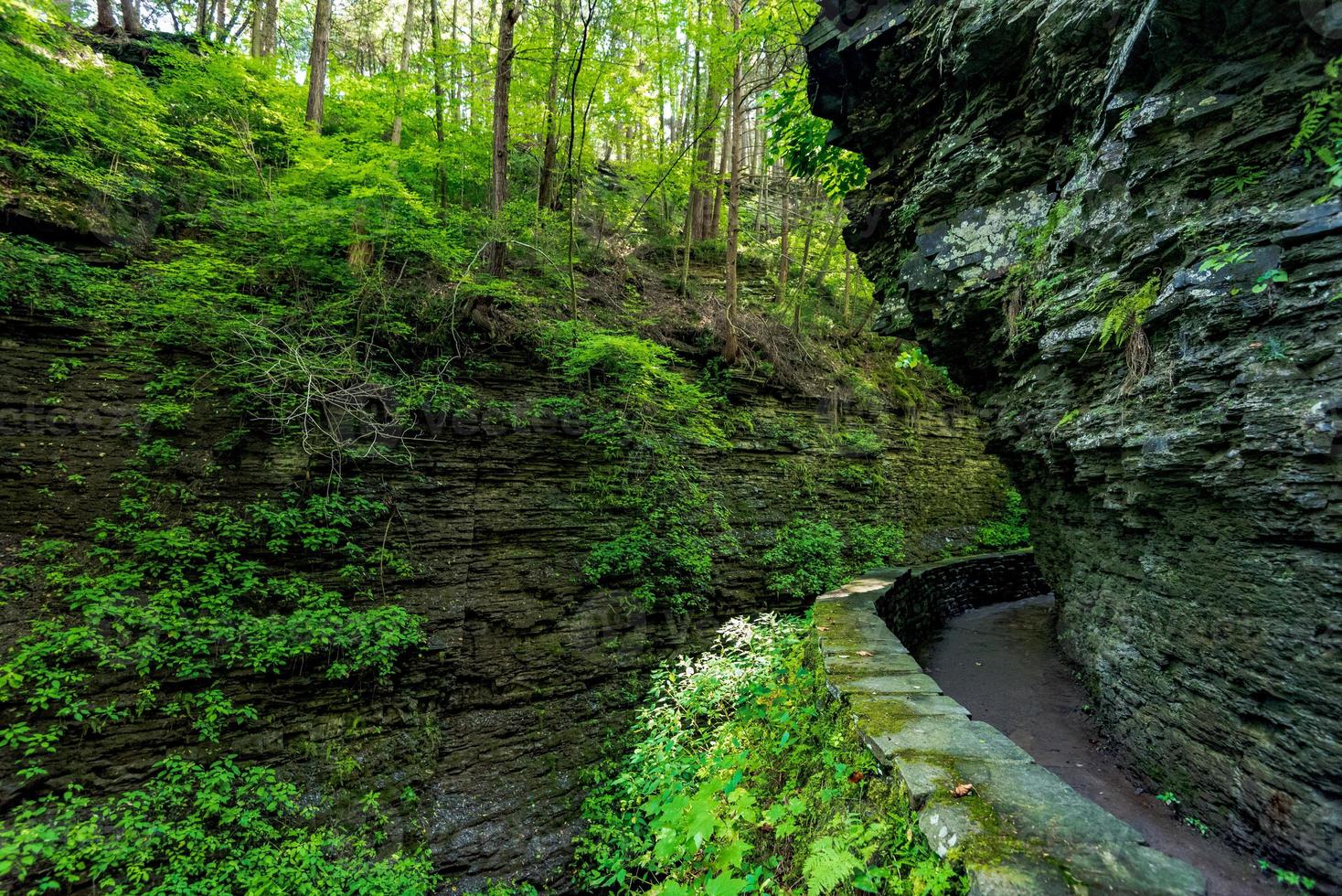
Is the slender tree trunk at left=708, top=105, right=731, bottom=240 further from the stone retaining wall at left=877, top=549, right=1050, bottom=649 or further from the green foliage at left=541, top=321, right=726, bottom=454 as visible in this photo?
the stone retaining wall at left=877, top=549, right=1050, bottom=649

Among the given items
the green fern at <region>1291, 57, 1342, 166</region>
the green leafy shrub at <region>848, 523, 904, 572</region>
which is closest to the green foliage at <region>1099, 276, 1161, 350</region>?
the green fern at <region>1291, 57, 1342, 166</region>

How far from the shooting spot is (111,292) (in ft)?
20.1

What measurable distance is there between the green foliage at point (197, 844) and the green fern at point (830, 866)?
4.88m

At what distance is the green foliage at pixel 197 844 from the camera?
13.6 ft

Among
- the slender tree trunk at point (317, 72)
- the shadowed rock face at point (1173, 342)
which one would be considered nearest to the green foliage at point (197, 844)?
the shadowed rock face at point (1173, 342)

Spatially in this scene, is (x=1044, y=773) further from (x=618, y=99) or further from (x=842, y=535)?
(x=618, y=99)

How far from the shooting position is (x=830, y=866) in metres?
2.21

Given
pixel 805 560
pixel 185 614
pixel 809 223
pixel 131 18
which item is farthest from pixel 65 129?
pixel 809 223

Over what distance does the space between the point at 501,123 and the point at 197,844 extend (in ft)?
30.9

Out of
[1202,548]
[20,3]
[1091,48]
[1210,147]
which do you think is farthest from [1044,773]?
[20,3]

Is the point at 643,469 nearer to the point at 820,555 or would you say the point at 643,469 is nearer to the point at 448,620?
the point at 448,620

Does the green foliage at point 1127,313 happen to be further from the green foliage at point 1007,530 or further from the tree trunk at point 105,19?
the tree trunk at point 105,19

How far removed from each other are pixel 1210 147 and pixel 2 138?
38.2 feet

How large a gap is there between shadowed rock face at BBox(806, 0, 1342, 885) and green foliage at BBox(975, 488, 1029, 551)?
9.03m
